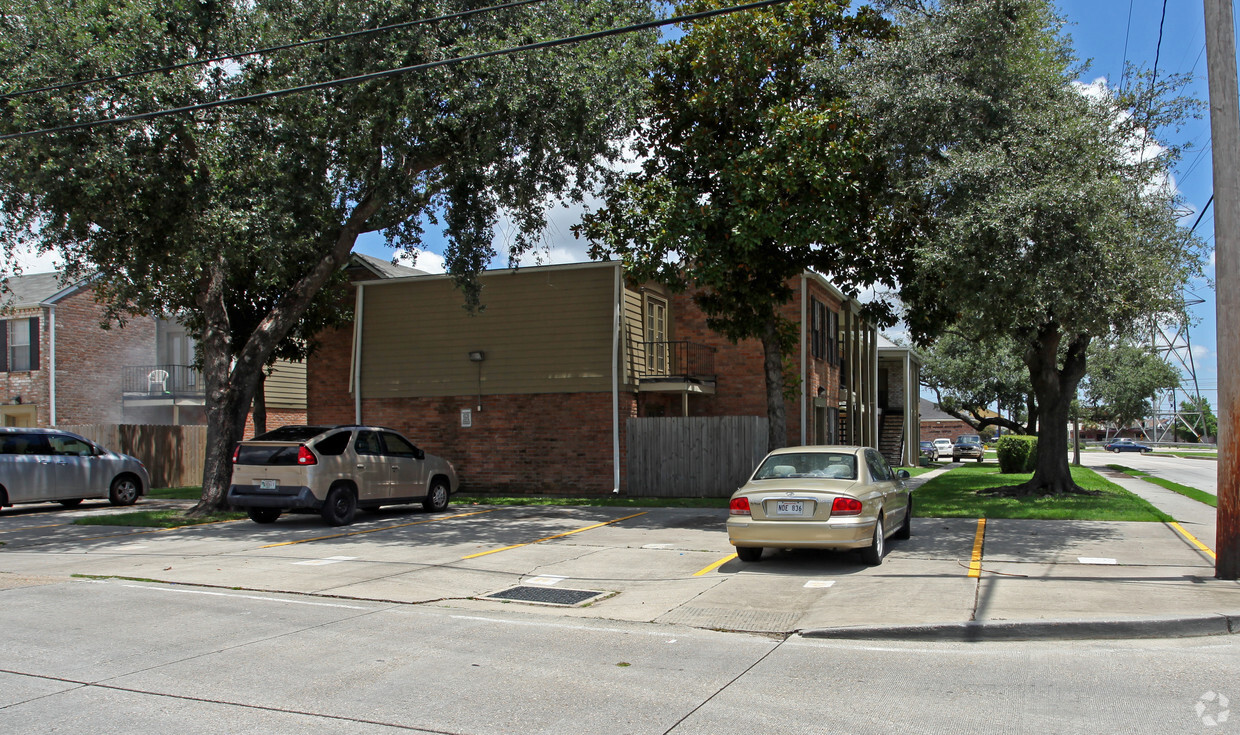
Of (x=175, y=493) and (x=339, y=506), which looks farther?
(x=175, y=493)

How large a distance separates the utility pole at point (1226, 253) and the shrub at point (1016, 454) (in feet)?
74.3

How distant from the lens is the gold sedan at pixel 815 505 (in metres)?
10.1

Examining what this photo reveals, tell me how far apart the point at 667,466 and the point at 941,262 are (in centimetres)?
958

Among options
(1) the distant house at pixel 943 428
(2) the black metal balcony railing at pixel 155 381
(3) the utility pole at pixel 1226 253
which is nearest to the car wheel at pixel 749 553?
(3) the utility pole at pixel 1226 253

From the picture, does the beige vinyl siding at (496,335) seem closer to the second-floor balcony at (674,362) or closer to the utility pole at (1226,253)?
the second-floor balcony at (674,362)

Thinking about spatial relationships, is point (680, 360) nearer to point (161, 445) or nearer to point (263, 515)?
Result: point (263, 515)

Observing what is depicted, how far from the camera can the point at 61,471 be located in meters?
18.3

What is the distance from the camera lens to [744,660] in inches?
263

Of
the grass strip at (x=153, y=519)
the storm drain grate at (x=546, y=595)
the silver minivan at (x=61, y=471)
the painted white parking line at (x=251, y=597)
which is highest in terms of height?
the silver minivan at (x=61, y=471)

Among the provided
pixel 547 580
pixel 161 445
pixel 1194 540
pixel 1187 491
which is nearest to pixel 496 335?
pixel 161 445

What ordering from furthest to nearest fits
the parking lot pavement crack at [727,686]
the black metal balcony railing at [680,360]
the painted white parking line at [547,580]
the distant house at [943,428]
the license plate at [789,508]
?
the distant house at [943,428]
the black metal balcony railing at [680,360]
the license plate at [789,508]
the painted white parking line at [547,580]
the parking lot pavement crack at [727,686]

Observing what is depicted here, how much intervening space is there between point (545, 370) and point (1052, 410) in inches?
456

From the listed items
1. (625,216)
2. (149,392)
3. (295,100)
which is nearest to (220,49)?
(295,100)

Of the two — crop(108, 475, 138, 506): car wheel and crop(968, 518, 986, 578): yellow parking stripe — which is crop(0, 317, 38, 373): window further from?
crop(968, 518, 986, 578): yellow parking stripe
